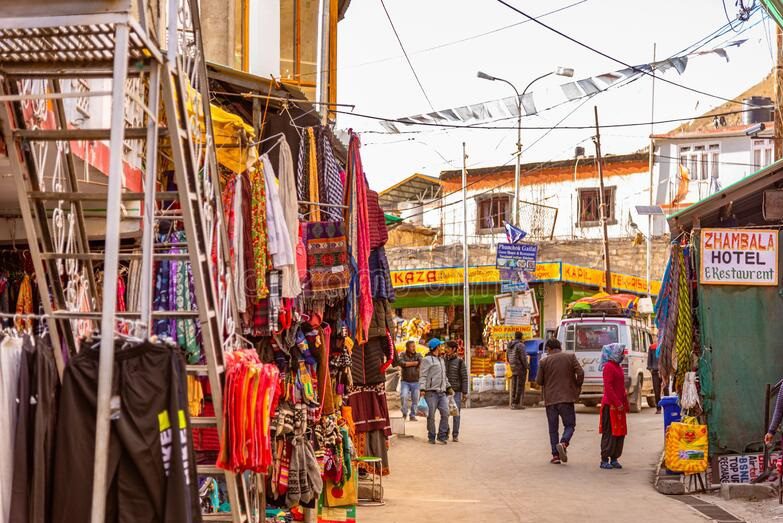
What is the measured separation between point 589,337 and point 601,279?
34.6 ft

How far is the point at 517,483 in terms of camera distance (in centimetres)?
1394

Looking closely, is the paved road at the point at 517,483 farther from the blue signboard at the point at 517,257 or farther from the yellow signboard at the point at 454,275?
the yellow signboard at the point at 454,275

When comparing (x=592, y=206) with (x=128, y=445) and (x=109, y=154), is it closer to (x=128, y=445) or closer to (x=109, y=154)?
(x=109, y=154)

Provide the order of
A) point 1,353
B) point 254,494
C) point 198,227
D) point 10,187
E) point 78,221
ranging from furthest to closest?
point 254,494, point 10,187, point 78,221, point 198,227, point 1,353

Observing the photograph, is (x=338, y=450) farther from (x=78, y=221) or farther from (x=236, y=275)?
(x=78, y=221)

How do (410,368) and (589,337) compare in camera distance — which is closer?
(410,368)

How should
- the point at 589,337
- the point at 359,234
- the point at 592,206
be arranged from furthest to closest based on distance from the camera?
the point at 592,206
the point at 589,337
the point at 359,234

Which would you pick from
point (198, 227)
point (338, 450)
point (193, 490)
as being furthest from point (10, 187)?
point (338, 450)

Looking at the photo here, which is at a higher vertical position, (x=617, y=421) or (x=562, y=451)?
(x=617, y=421)

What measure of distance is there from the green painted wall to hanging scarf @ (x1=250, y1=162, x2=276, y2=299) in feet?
22.0

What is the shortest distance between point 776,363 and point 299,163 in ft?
22.3

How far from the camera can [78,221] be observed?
593 centimetres

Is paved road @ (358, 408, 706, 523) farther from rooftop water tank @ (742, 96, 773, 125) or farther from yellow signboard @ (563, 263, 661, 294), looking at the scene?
rooftop water tank @ (742, 96, 773, 125)

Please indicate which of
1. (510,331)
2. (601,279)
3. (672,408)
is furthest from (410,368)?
(601,279)
